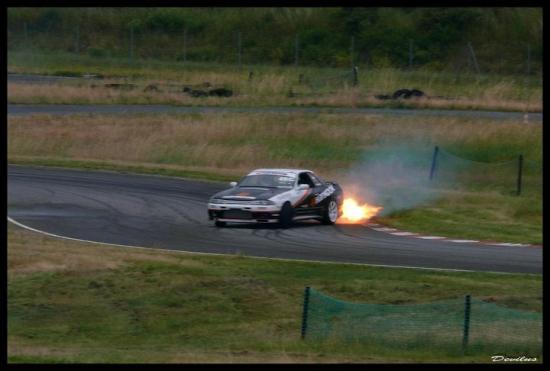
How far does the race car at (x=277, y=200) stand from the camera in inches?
922

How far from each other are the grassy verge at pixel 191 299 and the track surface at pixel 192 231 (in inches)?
43.8

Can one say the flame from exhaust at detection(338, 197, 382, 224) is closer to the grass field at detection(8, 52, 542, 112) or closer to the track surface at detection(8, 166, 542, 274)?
the track surface at detection(8, 166, 542, 274)

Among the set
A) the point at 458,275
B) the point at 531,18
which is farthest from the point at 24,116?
the point at 531,18

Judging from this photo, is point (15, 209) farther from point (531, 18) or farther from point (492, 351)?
point (531, 18)

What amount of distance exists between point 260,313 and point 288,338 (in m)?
1.74

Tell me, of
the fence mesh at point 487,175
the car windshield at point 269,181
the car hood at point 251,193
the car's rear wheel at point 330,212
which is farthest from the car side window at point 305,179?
the fence mesh at point 487,175

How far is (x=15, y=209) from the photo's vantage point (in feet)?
87.0

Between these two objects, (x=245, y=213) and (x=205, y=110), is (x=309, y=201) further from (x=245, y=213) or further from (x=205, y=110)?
(x=205, y=110)

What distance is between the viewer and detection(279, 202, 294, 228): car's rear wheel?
2352 cm

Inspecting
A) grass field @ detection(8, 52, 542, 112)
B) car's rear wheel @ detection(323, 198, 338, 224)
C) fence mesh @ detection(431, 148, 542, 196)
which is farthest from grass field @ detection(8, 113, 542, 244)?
grass field @ detection(8, 52, 542, 112)

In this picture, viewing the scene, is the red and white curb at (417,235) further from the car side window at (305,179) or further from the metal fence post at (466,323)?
the metal fence post at (466,323)

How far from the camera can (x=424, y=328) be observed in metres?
14.4

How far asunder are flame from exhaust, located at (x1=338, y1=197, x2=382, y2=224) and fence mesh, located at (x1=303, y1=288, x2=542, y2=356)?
10.5 metres

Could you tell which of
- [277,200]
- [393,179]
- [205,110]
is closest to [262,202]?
[277,200]
